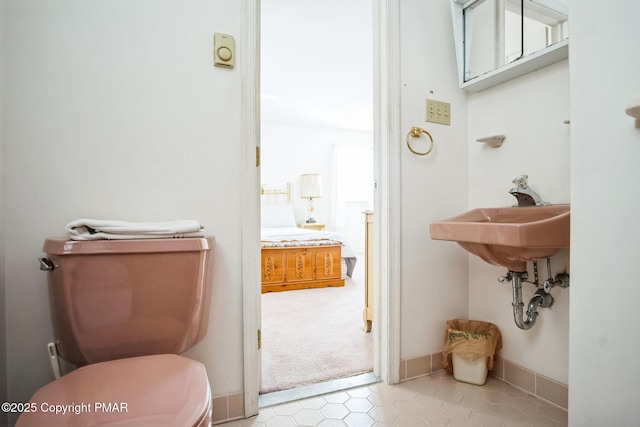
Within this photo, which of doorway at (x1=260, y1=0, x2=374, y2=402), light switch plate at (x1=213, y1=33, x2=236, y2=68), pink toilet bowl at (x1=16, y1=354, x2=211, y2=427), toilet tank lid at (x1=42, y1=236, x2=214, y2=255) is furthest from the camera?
doorway at (x1=260, y1=0, x2=374, y2=402)

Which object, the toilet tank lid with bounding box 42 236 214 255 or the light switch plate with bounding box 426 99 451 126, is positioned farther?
the light switch plate with bounding box 426 99 451 126

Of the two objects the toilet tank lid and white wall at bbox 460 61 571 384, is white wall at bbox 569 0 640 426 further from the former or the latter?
the toilet tank lid

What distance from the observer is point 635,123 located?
73 centimetres

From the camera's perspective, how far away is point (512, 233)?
3.18 feet

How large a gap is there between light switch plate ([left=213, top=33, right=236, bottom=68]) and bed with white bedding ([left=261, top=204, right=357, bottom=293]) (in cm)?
231

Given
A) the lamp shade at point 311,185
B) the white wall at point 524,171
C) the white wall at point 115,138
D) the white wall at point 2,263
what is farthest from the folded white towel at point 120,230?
the lamp shade at point 311,185

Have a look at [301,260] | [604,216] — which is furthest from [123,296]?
[301,260]

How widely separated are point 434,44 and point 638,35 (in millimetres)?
1045

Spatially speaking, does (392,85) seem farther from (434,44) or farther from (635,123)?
(635,123)

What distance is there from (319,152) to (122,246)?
513 centimetres

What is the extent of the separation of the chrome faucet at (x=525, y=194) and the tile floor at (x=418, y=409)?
2.77 feet

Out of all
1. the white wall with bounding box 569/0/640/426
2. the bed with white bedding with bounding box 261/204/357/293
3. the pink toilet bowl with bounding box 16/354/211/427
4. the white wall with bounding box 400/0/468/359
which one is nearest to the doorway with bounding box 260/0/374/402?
the bed with white bedding with bounding box 261/204/357/293

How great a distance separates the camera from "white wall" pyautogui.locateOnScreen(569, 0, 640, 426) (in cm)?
74

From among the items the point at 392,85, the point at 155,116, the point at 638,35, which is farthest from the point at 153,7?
the point at 638,35
